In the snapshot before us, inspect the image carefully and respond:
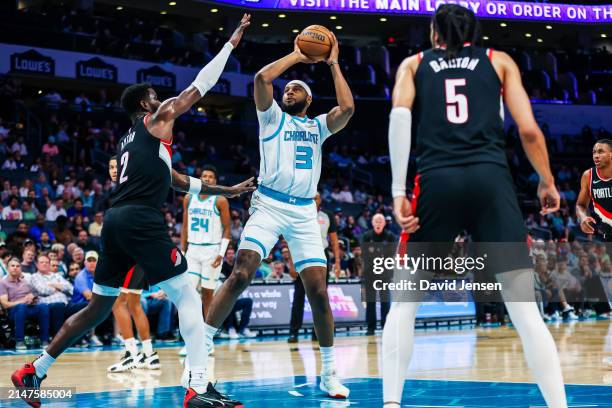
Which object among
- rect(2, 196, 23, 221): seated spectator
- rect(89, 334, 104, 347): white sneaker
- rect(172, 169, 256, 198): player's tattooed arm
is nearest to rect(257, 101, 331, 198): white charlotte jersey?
rect(172, 169, 256, 198): player's tattooed arm

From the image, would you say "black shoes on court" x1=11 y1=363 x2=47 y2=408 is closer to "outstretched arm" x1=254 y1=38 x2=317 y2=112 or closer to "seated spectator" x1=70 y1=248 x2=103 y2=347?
"outstretched arm" x1=254 y1=38 x2=317 y2=112

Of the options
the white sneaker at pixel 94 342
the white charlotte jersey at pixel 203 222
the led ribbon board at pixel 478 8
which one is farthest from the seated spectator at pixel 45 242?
the led ribbon board at pixel 478 8

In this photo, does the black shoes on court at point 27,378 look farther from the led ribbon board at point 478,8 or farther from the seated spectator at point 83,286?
the led ribbon board at point 478,8

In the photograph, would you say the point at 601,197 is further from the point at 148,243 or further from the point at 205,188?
the point at 148,243

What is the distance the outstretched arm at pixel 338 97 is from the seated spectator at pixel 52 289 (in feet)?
25.4

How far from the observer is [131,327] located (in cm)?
1002

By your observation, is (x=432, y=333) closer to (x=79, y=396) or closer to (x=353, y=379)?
(x=353, y=379)

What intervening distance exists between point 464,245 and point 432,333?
414cm

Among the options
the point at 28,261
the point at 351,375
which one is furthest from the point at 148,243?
the point at 28,261

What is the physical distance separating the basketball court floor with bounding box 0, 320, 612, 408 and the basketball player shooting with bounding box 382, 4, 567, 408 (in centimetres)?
198

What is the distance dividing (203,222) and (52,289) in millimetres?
3597

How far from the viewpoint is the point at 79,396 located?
7.30 meters

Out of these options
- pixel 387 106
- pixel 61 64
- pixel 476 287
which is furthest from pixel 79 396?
pixel 387 106

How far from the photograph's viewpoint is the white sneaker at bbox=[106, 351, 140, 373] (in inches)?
376
